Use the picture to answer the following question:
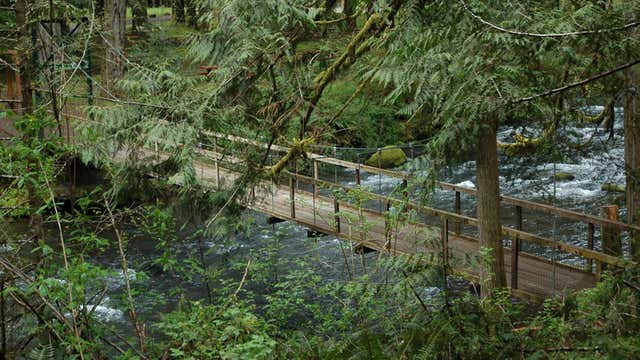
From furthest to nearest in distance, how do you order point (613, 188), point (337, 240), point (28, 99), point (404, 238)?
point (613, 188)
point (337, 240)
point (404, 238)
point (28, 99)

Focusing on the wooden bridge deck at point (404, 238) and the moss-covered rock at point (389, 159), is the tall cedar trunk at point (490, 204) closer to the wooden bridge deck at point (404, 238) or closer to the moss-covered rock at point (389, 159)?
the wooden bridge deck at point (404, 238)

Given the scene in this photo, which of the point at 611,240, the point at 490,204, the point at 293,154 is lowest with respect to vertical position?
the point at 611,240

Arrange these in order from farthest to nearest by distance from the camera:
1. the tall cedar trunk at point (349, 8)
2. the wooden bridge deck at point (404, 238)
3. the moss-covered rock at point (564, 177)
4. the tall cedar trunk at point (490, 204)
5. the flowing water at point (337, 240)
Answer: the moss-covered rock at point (564, 177) → the flowing water at point (337, 240) → the tall cedar trunk at point (349, 8) → the tall cedar trunk at point (490, 204) → the wooden bridge deck at point (404, 238)

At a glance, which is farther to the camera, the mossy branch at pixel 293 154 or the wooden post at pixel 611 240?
the wooden post at pixel 611 240

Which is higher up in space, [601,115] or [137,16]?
[137,16]

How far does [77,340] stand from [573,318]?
313 cm

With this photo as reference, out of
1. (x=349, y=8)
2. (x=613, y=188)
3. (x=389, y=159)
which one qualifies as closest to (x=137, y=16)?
(x=389, y=159)

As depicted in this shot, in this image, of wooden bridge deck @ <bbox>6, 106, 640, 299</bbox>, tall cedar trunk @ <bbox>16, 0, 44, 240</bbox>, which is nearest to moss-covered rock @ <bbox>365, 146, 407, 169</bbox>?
wooden bridge deck @ <bbox>6, 106, 640, 299</bbox>

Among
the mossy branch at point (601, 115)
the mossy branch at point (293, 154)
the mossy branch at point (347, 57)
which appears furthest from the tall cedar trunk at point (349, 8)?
the mossy branch at point (601, 115)

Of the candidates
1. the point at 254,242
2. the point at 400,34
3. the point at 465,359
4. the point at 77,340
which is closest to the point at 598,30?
the point at 400,34

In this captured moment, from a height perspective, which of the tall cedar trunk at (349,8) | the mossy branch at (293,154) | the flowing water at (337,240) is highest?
the tall cedar trunk at (349,8)

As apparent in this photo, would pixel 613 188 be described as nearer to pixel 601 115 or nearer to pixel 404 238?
pixel 601 115

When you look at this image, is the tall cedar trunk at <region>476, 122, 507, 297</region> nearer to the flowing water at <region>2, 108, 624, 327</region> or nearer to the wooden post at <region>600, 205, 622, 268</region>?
the wooden post at <region>600, 205, 622, 268</region>

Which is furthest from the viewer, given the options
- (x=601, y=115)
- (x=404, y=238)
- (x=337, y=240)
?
(x=337, y=240)
